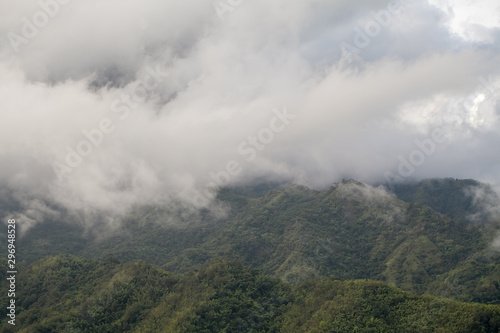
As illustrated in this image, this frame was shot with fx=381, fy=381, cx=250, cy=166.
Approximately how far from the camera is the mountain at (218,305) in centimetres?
5922

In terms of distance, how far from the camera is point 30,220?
161 meters

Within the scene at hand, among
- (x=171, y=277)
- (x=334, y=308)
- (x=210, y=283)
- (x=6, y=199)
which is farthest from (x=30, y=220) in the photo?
(x=334, y=308)

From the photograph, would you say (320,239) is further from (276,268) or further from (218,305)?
(218,305)

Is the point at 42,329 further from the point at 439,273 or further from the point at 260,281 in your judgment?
the point at 439,273

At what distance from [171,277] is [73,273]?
23841 mm

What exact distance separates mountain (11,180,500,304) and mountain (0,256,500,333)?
31.0 metres

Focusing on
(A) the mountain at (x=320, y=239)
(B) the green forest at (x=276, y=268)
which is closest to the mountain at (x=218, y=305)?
(B) the green forest at (x=276, y=268)

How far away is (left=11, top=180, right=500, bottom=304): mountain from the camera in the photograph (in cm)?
10950

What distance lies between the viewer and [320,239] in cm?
13812

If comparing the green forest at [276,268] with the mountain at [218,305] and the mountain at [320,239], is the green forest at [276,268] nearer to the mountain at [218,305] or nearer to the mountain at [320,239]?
the mountain at [218,305]

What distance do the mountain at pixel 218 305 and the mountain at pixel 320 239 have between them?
3104 centimetres

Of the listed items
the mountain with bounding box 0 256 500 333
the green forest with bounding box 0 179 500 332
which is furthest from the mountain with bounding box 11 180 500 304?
the mountain with bounding box 0 256 500 333

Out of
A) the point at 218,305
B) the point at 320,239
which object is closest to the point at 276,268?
the point at 320,239

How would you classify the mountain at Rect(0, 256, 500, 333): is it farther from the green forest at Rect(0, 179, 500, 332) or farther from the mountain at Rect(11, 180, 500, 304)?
the mountain at Rect(11, 180, 500, 304)
